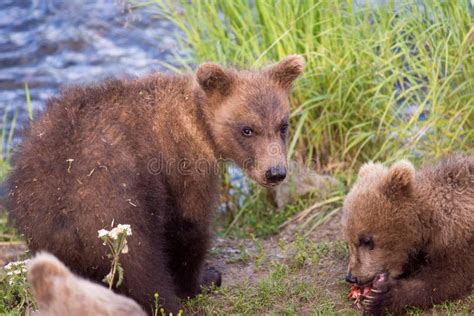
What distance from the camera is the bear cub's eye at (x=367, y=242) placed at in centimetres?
676

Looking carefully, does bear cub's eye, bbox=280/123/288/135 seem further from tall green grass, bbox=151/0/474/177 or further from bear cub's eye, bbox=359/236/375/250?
tall green grass, bbox=151/0/474/177

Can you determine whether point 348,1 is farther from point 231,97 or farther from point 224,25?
point 231,97

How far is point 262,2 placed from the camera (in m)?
9.37

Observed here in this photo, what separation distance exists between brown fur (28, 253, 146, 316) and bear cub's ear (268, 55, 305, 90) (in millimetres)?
2991

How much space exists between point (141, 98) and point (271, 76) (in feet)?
3.69

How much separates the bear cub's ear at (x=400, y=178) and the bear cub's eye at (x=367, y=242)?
1.23 ft

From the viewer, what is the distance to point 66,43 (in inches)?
591

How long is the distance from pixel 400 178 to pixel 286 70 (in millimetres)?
1322

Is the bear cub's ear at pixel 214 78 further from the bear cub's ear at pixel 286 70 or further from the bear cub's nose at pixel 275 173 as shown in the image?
the bear cub's nose at pixel 275 173

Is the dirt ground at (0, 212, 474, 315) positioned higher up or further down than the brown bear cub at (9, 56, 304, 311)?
further down

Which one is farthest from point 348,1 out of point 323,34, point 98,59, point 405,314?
point 98,59

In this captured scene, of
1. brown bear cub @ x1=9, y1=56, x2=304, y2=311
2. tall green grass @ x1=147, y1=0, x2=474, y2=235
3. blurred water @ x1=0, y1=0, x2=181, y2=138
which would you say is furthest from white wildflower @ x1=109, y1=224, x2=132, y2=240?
blurred water @ x1=0, y1=0, x2=181, y2=138

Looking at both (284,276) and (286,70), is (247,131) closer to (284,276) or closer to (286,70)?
(286,70)

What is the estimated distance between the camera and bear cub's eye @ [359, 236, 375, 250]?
22.2 ft
